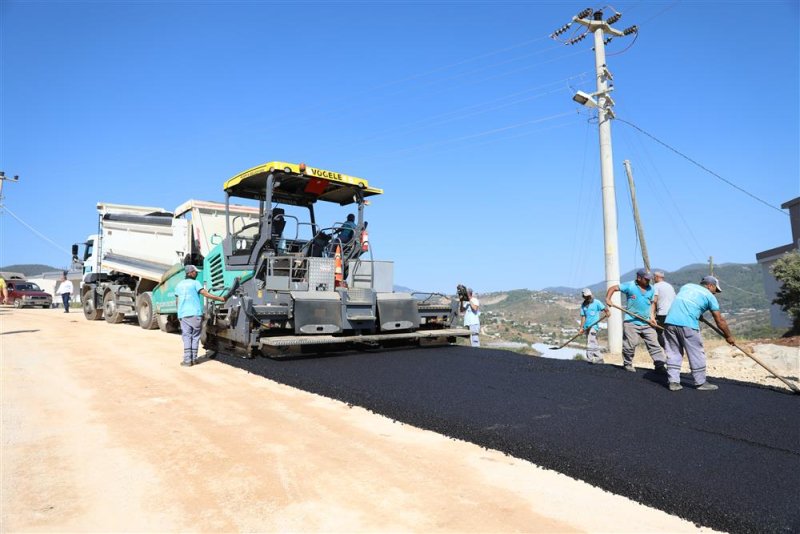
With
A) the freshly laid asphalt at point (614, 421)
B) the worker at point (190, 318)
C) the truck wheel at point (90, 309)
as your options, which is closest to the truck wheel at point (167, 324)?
the worker at point (190, 318)

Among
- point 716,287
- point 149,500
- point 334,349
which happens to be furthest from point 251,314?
point 716,287

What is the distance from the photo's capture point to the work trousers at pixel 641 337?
5.58 meters

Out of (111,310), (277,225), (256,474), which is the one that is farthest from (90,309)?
(256,474)

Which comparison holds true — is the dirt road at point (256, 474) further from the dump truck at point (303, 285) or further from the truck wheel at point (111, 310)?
the truck wheel at point (111, 310)

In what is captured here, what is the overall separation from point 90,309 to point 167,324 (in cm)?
493

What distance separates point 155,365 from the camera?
6461 mm

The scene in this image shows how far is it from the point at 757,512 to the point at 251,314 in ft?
17.0

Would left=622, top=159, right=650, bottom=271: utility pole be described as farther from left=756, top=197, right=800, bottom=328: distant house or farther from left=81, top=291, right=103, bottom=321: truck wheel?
left=81, top=291, right=103, bottom=321: truck wheel

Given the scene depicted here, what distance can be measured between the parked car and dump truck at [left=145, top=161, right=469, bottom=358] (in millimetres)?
17587

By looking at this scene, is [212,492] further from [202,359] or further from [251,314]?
[202,359]

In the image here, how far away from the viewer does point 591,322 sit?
740 cm

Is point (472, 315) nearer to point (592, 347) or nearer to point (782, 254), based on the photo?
point (592, 347)

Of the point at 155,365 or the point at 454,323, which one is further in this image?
the point at 454,323

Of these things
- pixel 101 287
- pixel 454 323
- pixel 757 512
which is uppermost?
pixel 101 287
